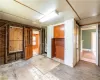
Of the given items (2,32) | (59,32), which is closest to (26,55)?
(2,32)

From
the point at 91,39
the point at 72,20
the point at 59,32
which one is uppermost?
the point at 72,20

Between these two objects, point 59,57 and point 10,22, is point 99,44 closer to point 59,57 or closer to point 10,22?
point 59,57

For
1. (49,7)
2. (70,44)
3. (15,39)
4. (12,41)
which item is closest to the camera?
(49,7)

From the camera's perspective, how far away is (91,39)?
21.5ft

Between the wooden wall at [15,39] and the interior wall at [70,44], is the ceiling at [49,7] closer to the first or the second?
the interior wall at [70,44]

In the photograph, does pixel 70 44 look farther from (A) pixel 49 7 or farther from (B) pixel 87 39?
(B) pixel 87 39

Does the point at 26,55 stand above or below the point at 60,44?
below

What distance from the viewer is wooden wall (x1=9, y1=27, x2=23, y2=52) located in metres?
3.49

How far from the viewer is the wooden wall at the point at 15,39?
3488mm

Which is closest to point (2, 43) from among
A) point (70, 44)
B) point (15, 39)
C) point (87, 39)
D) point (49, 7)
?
point (15, 39)

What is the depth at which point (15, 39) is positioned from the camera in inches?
145

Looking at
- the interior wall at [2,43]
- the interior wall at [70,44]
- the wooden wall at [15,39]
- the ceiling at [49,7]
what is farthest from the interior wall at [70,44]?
the interior wall at [2,43]

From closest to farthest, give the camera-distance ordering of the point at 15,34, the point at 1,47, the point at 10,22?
the point at 1,47
the point at 10,22
the point at 15,34

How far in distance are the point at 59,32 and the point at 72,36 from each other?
108 centimetres
